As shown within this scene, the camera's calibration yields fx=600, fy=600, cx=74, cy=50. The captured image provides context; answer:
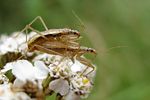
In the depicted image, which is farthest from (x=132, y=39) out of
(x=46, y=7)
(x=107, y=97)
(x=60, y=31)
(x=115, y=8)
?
(x=60, y=31)

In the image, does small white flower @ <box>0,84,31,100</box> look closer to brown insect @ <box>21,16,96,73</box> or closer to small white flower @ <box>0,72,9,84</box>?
small white flower @ <box>0,72,9,84</box>

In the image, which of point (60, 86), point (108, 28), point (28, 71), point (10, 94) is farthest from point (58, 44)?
point (108, 28)

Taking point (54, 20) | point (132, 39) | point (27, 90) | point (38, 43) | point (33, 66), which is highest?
point (54, 20)

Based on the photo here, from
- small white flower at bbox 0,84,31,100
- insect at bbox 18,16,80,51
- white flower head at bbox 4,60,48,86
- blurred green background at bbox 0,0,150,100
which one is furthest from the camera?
blurred green background at bbox 0,0,150,100

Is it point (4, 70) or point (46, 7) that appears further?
point (46, 7)

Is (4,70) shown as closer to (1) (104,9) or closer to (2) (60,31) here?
(2) (60,31)

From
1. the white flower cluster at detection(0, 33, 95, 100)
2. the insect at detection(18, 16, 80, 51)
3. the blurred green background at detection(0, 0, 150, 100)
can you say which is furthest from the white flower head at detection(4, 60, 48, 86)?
the blurred green background at detection(0, 0, 150, 100)
